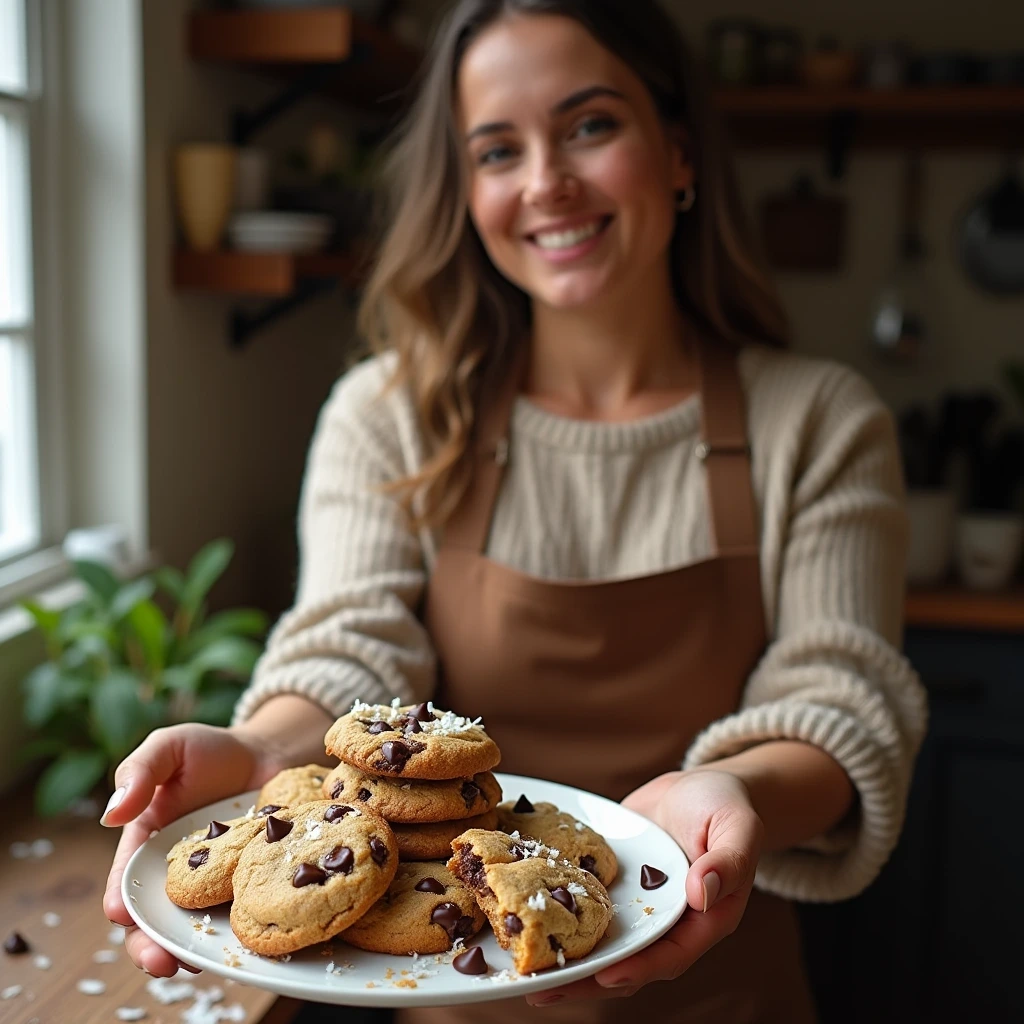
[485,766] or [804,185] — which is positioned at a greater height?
[804,185]

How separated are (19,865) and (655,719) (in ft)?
2.70

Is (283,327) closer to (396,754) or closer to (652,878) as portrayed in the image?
(396,754)

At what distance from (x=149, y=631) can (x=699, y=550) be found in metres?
0.80

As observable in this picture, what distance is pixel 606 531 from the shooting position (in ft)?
5.11

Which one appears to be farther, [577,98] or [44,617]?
[44,617]

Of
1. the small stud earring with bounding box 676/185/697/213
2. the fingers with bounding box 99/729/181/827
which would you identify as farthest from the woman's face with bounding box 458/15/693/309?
the fingers with bounding box 99/729/181/827

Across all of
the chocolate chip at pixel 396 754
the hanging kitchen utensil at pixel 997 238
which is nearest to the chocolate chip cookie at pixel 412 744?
the chocolate chip at pixel 396 754

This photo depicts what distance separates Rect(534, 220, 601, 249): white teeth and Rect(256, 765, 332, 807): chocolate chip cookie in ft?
2.23

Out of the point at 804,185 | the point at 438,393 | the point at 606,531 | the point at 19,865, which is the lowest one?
the point at 19,865

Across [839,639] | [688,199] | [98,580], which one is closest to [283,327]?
[98,580]

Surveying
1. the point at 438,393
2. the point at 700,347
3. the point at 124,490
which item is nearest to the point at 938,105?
the point at 700,347

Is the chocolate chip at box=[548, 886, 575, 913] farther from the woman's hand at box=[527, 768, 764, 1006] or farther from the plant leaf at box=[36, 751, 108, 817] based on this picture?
the plant leaf at box=[36, 751, 108, 817]

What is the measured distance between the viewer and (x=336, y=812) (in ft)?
3.28

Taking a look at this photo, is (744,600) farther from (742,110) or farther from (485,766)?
(742,110)
